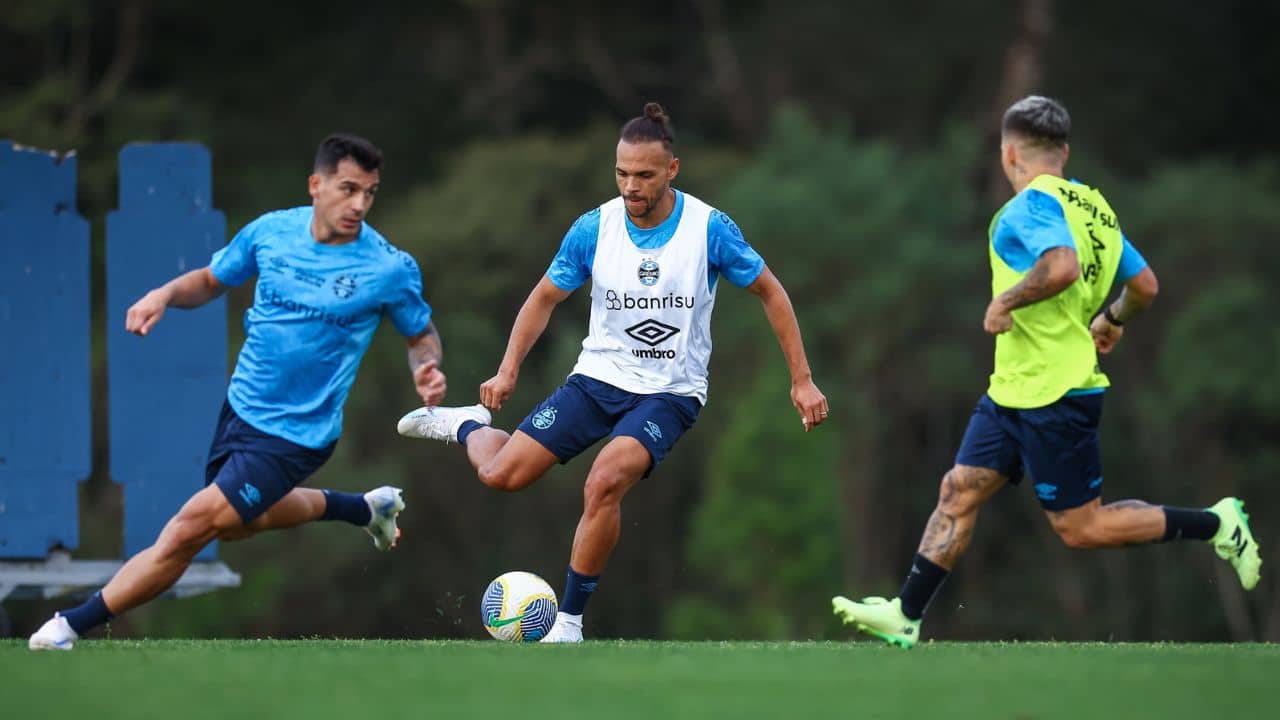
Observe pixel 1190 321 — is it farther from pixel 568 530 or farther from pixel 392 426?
pixel 392 426

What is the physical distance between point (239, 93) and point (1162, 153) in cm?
1650

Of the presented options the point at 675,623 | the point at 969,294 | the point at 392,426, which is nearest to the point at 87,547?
the point at 392,426

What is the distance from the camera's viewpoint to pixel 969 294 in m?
32.0

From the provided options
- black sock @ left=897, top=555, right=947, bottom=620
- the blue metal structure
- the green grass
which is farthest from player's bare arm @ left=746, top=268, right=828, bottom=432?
the blue metal structure

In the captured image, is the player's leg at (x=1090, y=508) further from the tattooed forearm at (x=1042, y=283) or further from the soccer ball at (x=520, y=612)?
the soccer ball at (x=520, y=612)

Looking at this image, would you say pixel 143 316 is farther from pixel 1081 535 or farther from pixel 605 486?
pixel 1081 535

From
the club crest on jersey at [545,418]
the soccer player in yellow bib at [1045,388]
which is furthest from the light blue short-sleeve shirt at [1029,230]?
the club crest on jersey at [545,418]

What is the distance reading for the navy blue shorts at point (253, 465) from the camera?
25.4ft

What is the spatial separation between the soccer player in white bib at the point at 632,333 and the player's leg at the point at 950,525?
67 centimetres

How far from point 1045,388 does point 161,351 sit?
5148 mm

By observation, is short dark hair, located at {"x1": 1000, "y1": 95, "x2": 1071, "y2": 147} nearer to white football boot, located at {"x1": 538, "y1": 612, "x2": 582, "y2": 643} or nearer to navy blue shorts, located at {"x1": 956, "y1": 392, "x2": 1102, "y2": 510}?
navy blue shorts, located at {"x1": 956, "y1": 392, "x2": 1102, "y2": 510}

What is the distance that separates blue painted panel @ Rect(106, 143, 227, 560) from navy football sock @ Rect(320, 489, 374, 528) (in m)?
2.11

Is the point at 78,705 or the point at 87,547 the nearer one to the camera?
the point at 78,705

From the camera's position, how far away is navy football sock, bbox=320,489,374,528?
28.1ft
